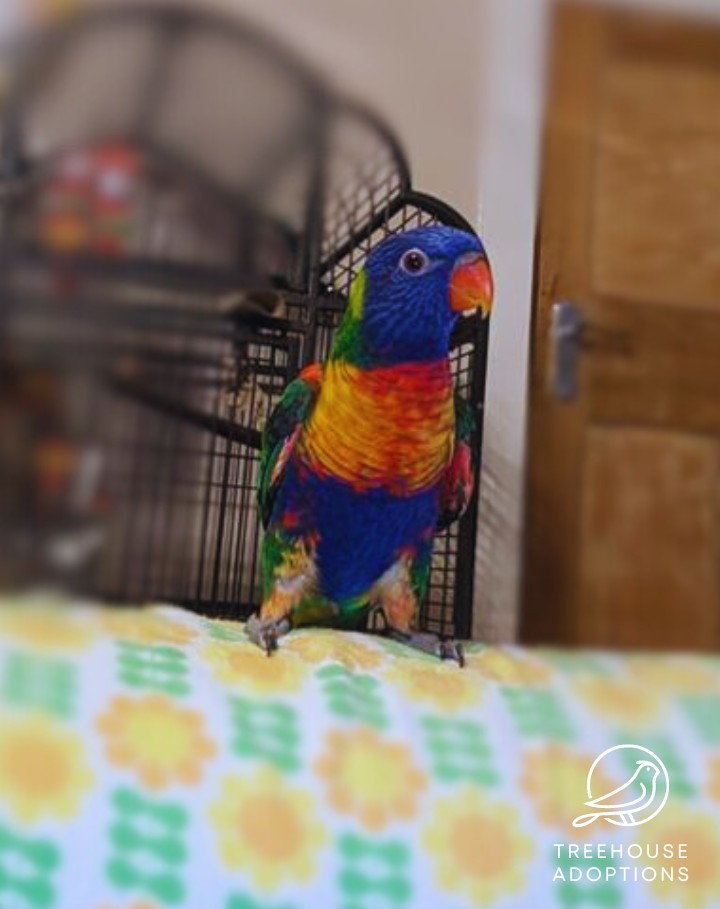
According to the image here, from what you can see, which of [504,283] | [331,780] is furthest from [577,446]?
[331,780]

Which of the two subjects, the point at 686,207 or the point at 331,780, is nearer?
the point at 331,780

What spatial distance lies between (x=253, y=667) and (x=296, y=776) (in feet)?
0.19

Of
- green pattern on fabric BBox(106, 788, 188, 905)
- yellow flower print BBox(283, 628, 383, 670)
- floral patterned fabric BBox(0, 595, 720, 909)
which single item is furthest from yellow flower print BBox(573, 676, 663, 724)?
green pattern on fabric BBox(106, 788, 188, 905)

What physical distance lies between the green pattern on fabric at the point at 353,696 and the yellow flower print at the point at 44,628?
0.39 ft

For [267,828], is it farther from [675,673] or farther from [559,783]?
[675,673]

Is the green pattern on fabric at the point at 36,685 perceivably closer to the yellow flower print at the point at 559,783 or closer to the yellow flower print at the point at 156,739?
the yellow flower print at the point at 156,739

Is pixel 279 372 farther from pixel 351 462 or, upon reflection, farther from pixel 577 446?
pixel 577 446

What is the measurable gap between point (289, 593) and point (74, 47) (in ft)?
0.92

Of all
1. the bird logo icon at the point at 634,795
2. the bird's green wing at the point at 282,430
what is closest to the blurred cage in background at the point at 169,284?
the bird's green wing at the point at 282,430

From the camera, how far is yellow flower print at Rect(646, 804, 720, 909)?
1.98 feet

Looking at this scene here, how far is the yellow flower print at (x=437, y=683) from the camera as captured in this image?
0.61 meters

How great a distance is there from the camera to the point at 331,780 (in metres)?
0.57

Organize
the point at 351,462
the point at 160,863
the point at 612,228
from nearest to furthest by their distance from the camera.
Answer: the point at 160,863 < the point at 351,462 < the point at 612,228

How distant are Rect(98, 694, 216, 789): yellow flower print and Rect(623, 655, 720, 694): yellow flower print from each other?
26 centimetres
